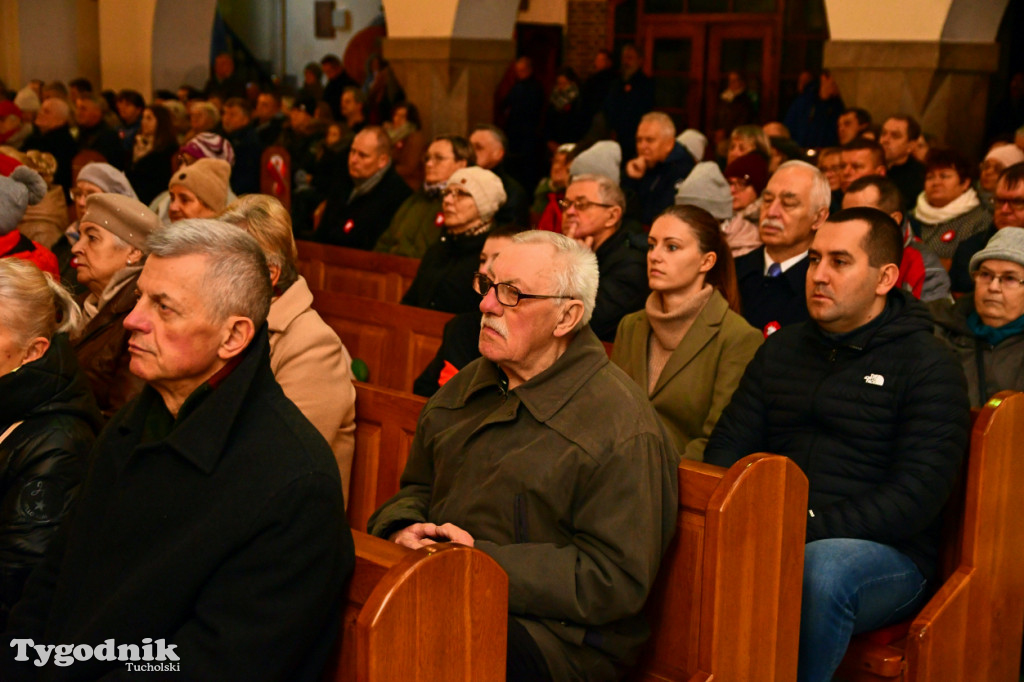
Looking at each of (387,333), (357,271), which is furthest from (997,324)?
(357,271)

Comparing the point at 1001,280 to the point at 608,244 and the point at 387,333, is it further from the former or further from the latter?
the point at 387,333

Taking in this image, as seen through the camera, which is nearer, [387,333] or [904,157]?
[387,333]

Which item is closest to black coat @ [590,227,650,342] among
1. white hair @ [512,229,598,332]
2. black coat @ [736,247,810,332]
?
black coat @ [736,247,810,332]

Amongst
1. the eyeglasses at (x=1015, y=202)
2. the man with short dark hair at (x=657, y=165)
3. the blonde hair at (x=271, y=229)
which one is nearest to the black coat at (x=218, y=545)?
the blonde hair at (x=271, y=229)

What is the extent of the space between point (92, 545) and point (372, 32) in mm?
14186

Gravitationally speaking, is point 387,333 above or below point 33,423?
below

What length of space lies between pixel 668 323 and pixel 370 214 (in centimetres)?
346

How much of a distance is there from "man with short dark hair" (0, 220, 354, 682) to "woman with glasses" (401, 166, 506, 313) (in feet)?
9.30

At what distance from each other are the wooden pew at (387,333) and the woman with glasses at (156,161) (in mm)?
3730

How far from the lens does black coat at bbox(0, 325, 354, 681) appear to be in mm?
1858

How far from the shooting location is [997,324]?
3.54 metres

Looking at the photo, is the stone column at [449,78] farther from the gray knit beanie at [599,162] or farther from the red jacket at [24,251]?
the red jacket at [24,251]

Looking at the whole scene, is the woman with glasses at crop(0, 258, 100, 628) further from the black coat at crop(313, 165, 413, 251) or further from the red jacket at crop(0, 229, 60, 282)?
A: the black coat at crop(313, 165, 413, 251)

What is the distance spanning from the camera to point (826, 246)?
3219 mm
